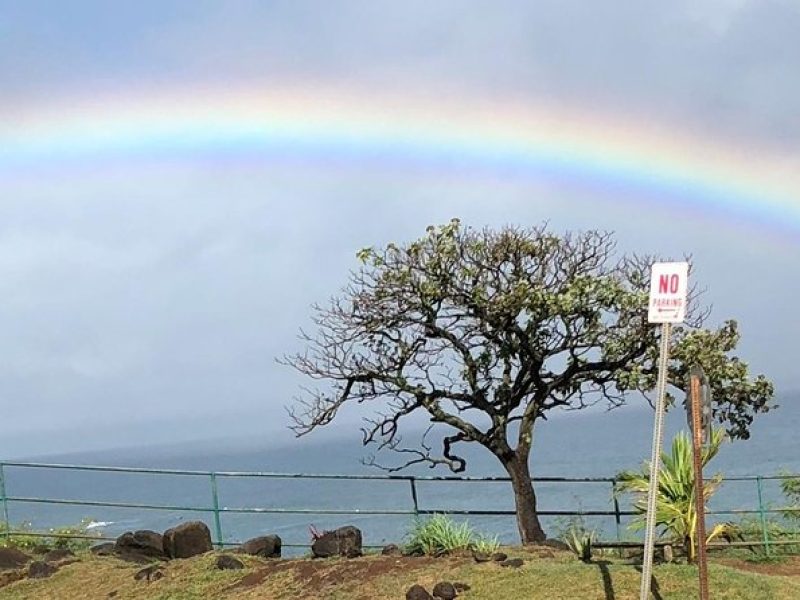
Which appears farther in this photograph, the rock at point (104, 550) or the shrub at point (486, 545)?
→ the rock at point (104, 550)

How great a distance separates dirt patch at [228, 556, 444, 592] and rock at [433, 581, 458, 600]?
97 centimetres

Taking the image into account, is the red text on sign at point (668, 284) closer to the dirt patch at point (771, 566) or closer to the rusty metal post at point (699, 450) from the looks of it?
the rusty metal post at point (699, 450)

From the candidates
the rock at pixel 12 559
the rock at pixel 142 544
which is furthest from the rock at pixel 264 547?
the rock at pixel 12 559

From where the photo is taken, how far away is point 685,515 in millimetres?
11023

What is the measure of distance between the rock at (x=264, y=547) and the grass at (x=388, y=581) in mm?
477

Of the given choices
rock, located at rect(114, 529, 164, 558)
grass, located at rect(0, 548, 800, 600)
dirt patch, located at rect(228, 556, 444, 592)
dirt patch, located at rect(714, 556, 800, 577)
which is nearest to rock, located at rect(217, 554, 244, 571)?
grass, located at rect(0, 548, 800, 600)

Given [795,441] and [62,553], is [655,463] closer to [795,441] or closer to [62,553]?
[62,553]

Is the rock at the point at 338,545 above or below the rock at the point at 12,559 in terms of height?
above

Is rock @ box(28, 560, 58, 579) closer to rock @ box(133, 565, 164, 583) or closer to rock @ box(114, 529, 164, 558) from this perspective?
rock @ box(114, 529, 164, 558)

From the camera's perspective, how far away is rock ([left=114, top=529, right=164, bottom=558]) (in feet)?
47.9

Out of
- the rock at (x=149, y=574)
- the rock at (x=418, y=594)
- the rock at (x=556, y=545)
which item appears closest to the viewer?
the rock at (x=418, y=594)

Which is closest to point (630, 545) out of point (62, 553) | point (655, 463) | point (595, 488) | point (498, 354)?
point (498, 354)

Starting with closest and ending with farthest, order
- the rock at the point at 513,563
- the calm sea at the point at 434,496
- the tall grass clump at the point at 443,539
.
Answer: the rock at the point at 513,563 → the tall grass clump at the point at 443,539 → the calm sea at the point at 434,496

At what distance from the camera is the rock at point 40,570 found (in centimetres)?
1368
